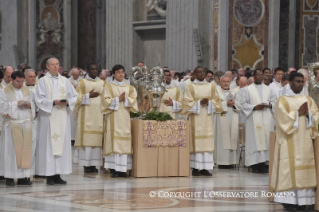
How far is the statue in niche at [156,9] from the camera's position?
22.0 meters

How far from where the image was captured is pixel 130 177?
12.5m

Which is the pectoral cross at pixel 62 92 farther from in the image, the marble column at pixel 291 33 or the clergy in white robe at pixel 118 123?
the marble column at pixel 291 33

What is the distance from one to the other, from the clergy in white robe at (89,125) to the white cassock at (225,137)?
8.07ft

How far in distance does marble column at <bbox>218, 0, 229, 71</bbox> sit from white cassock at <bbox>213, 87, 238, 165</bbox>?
4.95m

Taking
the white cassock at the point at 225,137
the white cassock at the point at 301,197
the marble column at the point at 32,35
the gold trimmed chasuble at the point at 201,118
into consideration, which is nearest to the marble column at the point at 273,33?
the white cassock at the point at 225,137

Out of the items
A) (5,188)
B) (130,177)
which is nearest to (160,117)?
(130,177)

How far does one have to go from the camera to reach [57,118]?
1138 cm

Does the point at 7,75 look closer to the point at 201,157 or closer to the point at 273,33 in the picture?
the point at 201,157

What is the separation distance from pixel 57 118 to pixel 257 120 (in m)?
4.21

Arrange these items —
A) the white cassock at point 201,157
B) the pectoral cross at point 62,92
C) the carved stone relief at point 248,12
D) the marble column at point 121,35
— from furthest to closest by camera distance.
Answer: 1. the marble column at point 121,35
2. the carved stone relief at point 248,12
3. the white cassock at point 201,157
4. the pectoral cross at point 62,92

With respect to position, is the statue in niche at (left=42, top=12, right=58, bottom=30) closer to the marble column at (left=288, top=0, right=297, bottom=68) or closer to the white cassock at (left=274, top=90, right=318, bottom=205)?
the marble column at (left=288, top=0, right=297, bottom=68)

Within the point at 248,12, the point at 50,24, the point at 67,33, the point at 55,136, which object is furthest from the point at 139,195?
the point at 50,24

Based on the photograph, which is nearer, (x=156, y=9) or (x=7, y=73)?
(x=7, y=73)

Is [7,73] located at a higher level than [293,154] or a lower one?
higher
